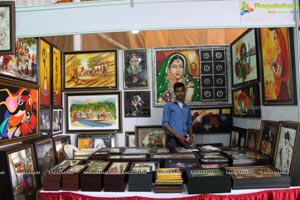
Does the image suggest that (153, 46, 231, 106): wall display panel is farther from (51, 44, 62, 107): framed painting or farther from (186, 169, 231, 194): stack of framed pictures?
(186, 169, 231, 194): stack of framed pictures

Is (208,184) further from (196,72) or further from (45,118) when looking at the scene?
(196,72)

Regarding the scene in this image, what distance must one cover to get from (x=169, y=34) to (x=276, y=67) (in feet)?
Answer: 6.45

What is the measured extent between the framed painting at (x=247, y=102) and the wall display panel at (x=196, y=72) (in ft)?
0.75

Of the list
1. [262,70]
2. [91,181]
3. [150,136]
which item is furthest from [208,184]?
[150,136]

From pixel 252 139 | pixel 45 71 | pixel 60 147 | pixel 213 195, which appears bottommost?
pixel 213 195

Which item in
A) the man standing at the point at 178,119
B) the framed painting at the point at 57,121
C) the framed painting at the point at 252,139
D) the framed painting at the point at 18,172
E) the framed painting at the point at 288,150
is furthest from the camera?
the framed painting at the point at 57,121

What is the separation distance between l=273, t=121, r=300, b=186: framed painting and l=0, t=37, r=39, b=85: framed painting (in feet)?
7.22

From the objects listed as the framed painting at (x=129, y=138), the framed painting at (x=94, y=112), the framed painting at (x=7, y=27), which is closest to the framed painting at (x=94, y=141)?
the framed painting at (x=94, y=112)

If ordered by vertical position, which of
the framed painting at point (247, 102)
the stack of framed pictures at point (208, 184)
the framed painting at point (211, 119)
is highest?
the framed painting at point (247, 102)

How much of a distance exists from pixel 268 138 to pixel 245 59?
3.57 ft

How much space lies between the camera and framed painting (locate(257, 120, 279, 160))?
6.93 feet

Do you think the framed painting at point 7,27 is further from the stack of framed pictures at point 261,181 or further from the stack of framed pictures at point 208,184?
the stack of framed pictures at point 261,181

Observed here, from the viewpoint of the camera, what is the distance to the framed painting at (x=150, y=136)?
3.58 metres

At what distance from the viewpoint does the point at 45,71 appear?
3.01 m
